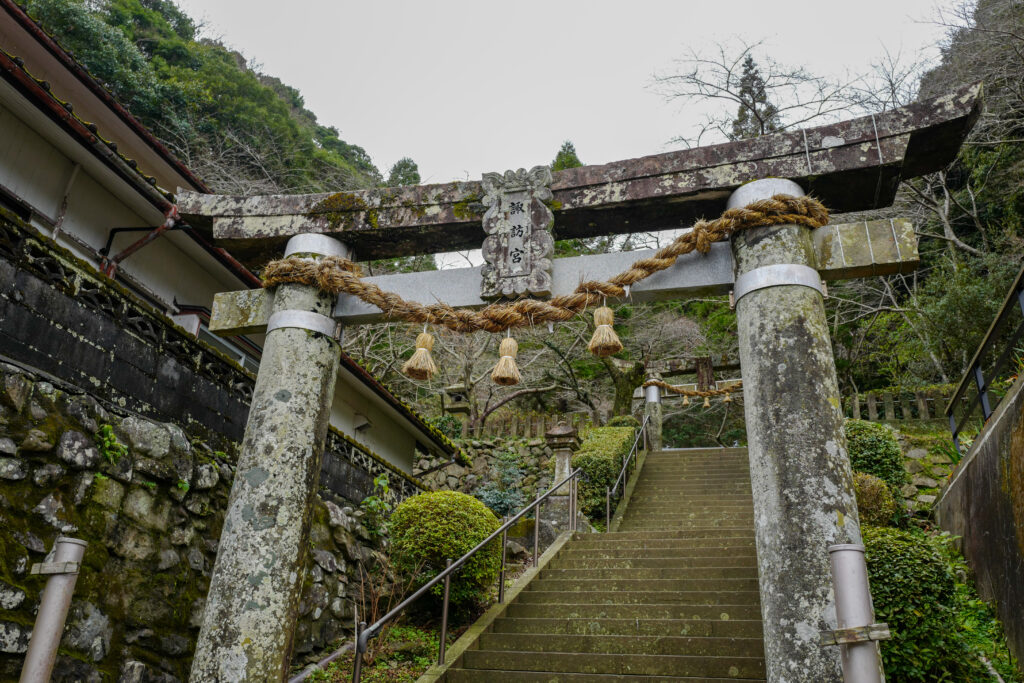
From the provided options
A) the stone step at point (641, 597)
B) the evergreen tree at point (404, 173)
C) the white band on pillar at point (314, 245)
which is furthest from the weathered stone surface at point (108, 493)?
the evergreen tree at point (404, 173)

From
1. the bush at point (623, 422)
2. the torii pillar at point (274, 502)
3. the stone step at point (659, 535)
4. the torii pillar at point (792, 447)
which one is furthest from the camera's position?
the bush at point (623, 422)

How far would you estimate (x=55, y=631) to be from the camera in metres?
2.04

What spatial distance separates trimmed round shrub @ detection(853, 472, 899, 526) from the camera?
7992 mm

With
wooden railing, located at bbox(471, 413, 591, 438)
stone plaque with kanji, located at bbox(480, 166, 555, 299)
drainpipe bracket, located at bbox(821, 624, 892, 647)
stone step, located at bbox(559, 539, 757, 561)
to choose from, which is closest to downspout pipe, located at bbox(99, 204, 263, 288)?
stone plaque with kanji, located at bbox(480, 166, 555, 299)

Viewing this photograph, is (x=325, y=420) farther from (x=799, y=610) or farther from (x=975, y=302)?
(x=975, y=302)

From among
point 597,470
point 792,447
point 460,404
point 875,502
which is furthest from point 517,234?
point 460,404

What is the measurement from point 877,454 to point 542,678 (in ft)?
21.7

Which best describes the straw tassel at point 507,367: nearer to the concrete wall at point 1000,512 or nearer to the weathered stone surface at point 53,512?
the weathered stone surface at point 53,512

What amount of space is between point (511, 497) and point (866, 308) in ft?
36.2

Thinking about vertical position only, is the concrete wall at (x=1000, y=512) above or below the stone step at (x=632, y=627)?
above

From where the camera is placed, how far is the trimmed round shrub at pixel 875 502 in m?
7.99

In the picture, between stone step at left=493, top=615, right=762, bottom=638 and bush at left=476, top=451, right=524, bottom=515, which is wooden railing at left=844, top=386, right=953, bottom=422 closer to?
bush at left=476, top=451, right=524, bottom=515

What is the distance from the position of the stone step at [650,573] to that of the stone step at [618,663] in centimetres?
187

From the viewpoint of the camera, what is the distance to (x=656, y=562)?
7.66m
